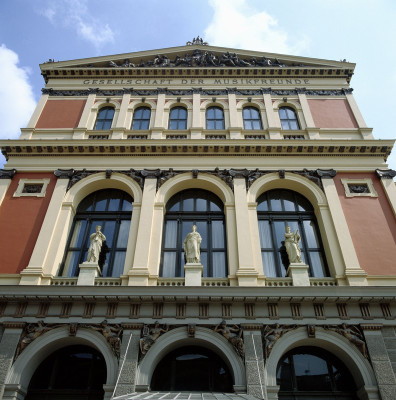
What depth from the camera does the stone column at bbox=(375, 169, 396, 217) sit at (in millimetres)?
15883

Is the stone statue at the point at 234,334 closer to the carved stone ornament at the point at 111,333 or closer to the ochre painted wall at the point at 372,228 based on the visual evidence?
the carved stone ornament at the point at 111,333

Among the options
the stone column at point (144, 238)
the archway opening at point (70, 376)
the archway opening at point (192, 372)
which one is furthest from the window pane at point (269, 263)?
the archway opening at point (70, 376)

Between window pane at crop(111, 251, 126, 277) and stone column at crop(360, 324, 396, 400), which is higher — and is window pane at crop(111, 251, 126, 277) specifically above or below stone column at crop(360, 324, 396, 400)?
above

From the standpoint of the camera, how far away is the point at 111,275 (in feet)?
48.3

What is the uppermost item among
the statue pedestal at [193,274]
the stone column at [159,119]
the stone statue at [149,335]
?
the stone column at [159,119]

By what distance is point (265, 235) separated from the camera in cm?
1584

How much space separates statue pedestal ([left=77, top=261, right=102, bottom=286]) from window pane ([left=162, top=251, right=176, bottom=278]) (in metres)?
2.56

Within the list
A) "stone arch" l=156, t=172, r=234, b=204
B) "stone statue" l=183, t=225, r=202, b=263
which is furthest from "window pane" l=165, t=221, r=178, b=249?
"stone statue" l=183, t=225, r=202, b=263

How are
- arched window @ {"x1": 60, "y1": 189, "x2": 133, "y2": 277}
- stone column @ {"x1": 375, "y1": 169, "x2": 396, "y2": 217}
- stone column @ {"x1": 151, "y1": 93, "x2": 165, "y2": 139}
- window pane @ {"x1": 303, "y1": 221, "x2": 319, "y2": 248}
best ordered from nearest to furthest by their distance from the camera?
arched window @ {"x1": 60, "y1": 189, "x2": 133, "y2": 277}, window pane @ {"x1": 303, "y1": 221, "x2": 319, "y2": 248}, stone column @ {"x1": 375, "y1": 169, "x2": 396, "y2": 217}, stone column @ {"x1": 151, "y1": 93, "x2": 165, "y2": 139}

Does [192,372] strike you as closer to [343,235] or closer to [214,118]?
[343,235]

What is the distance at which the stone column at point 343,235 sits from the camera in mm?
13516

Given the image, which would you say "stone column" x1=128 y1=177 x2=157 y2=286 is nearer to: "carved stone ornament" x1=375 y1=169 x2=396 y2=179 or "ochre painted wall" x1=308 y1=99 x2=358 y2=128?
"ochre painted wall" x1=308 y1=99 x2=358 y2=128

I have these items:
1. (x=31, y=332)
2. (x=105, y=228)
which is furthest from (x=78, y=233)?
(x=31, y=332)

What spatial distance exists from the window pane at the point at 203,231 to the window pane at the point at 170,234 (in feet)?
3.33
